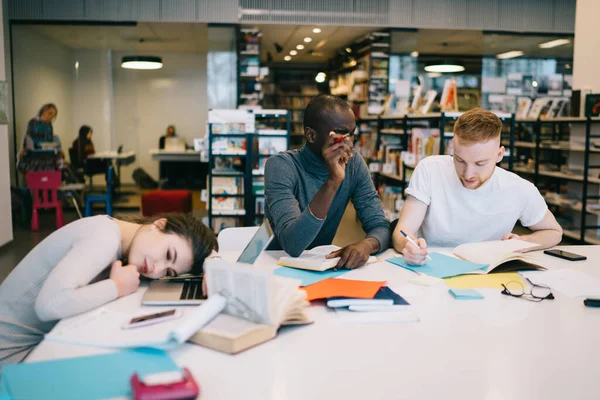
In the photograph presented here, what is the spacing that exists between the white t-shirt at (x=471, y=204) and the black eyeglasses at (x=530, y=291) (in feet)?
2.09

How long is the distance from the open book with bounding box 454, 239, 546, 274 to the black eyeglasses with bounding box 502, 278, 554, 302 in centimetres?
15

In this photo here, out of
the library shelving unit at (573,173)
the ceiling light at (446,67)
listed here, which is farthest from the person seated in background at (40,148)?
the ceiling light at (446,67)

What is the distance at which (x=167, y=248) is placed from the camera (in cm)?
166

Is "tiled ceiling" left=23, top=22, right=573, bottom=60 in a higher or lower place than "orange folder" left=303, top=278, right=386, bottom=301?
higher

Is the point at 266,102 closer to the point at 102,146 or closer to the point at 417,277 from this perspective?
the point at 102,146

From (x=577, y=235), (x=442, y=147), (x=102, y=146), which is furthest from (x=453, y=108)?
(x=102, y=146)

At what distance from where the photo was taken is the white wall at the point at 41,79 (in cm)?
867

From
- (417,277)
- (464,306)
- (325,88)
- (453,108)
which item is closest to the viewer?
(464,306)

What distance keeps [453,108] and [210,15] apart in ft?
14.3

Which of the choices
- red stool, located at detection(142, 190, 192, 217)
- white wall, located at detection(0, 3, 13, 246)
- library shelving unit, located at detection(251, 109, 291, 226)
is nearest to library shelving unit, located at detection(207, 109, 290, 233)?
library shelving unit, located at detection(251, 109, 291, 226)

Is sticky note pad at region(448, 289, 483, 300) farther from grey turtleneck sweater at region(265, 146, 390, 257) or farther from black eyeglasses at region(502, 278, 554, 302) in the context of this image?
grey turtleneck sweater at region(265, 146, 390, 257)

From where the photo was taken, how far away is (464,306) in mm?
1663

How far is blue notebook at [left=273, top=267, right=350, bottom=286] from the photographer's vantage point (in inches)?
73.3

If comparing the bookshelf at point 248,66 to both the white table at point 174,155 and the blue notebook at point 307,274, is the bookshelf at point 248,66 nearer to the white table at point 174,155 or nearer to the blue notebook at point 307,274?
the white table at point 174,155
